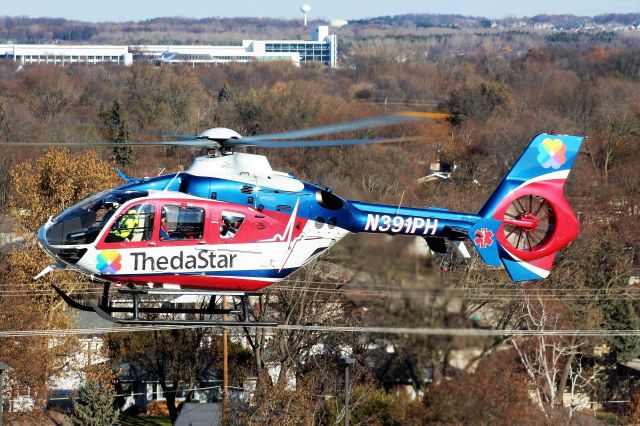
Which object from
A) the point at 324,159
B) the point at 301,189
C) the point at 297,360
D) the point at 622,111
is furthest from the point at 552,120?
the point at 301,189

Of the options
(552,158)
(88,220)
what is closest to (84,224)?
(88,220)

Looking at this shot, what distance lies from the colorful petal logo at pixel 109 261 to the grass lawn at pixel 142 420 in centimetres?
1552

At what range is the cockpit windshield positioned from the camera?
15586mm

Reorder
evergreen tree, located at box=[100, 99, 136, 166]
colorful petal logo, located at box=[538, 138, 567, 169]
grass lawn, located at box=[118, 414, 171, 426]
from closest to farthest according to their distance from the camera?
colorful petal logo, located at box=[538, 138, 567, 169] → grass lawn, located at box=[118, 414, 171, 426] → evergreen tree, located at box=[100, 99, 136, 166]

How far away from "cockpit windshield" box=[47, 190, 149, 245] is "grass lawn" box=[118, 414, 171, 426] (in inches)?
614

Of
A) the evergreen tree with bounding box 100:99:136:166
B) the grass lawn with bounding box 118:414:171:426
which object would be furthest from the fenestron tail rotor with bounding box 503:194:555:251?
the evergreen tree with bounding box 100:99:136:166

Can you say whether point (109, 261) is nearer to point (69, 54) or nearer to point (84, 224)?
point (84, 224)

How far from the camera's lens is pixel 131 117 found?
71.1 m

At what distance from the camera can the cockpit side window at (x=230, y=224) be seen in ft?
51.7

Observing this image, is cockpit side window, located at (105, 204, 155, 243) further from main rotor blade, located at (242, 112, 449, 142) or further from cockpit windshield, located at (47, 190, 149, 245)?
main rotor blade, located at (242, 112, 449, 142)

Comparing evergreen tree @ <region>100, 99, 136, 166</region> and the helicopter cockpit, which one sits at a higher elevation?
the helicopter cockpit

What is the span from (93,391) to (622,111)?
4990 centimetres

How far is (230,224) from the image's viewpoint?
1579cm

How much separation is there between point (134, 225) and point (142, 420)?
659 inches
